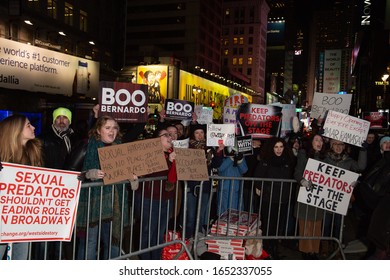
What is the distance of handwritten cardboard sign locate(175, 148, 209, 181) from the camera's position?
17.7 ft

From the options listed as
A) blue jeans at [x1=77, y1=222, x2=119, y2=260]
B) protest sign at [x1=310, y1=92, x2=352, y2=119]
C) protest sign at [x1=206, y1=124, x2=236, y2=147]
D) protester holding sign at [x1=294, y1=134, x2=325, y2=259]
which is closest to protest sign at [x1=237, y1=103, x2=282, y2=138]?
protest sign at [x1=310, y1=92, x2=352, y2=119]

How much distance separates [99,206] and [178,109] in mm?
7708

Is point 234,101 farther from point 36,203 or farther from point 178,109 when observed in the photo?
point 36,203

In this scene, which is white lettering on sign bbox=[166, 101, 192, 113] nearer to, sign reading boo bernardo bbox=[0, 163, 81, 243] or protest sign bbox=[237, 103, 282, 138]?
protest sign bbox=[237, 103, 282, 138]

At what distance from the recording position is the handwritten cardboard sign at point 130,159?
4.54 meters

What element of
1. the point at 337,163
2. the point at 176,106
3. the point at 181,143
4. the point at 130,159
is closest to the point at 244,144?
the point at 181,143

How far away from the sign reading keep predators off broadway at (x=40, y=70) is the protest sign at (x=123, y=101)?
348 inches

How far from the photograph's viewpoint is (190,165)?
550 centimetres

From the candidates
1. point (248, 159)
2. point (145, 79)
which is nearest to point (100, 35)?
point (145, 79)

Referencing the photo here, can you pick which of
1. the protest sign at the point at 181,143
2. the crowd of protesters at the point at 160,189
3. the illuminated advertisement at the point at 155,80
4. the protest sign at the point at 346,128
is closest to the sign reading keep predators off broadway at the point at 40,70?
the crowd of protesters at the point at 160,189

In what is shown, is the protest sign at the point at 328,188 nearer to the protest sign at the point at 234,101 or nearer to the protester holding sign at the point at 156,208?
the protester holding sign at the point at 156,208

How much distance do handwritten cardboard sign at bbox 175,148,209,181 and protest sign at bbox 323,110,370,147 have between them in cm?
337

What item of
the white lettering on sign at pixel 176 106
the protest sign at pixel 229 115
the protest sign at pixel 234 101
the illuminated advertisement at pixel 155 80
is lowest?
the protest sign at pixel 229 115
